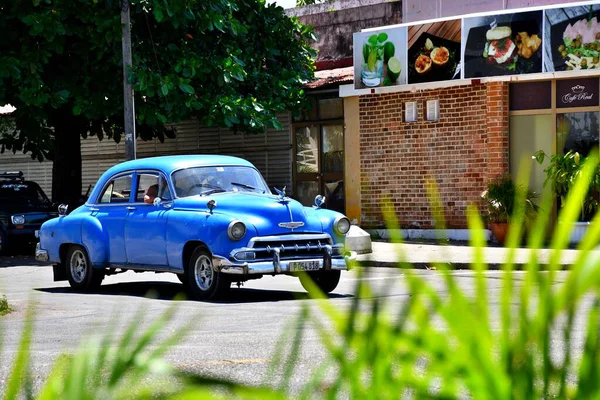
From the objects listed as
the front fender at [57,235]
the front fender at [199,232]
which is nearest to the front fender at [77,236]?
the front fender at [57,235]

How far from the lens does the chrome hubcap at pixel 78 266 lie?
51.8 feet

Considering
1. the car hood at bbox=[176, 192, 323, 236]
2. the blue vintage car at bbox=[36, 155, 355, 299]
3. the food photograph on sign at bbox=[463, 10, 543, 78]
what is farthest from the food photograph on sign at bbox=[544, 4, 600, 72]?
the car hood at bbox=[176, 192, 323, 236]

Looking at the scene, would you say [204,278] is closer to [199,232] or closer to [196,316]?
[199,232]

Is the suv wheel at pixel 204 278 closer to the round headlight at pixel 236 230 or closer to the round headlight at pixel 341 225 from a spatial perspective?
the round headlight at pixel 236 230

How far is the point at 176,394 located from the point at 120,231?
14155 mm

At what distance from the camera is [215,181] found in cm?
1477

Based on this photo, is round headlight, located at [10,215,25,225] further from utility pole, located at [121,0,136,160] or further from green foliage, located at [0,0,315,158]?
utility pole, located at [121,0,136,160]

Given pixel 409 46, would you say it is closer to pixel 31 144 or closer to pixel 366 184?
pixel 366 184

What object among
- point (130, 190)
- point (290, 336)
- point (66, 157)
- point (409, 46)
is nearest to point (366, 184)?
point (409, 46)

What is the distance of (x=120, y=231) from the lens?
14.9 m

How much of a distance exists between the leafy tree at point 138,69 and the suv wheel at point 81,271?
22.8ft

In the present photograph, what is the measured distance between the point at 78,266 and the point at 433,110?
10.1 meters

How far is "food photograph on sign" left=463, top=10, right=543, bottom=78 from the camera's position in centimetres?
2127

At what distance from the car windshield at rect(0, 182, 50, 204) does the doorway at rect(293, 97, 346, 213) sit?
6.62 meters
